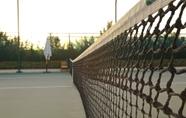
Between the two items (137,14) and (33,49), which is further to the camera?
(33,49)

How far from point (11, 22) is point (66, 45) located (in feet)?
11.6

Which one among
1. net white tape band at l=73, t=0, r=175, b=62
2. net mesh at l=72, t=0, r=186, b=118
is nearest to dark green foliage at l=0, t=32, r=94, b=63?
net mesh at l=72, t=0, r=186, b=118

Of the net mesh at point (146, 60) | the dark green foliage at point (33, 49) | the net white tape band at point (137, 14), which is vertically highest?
the dark green foliage at point (33, 49)

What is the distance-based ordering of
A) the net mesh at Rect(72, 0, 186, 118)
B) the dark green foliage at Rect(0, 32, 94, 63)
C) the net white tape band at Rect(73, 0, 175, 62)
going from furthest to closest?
the dark green foliage at Rect(0, 32, 94, 63)
the net white tape band at Rect(73, 0, 175, 62)
the net mesh at Rect(72, 0, 186, 118)

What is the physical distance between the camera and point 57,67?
16000mm

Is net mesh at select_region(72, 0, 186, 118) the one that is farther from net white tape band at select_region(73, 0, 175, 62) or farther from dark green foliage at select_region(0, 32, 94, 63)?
dark green foliage at select_region(0, 32, 94, 63)

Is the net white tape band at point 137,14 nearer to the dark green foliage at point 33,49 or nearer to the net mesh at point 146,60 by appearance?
the net mesh at point 146,60

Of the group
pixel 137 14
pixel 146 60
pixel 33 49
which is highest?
pixel 33 49

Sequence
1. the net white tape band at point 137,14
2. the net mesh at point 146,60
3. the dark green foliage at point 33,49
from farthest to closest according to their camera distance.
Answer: the dark green foliage at point 33,49 → the net white tape band at point 137,14 → the net mesh at point 146,60

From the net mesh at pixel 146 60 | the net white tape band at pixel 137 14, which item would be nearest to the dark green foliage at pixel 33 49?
the net mesh at pixel 146 60

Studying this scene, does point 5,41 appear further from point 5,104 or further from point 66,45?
point 5,104

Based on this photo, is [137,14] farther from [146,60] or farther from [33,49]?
[33,49]

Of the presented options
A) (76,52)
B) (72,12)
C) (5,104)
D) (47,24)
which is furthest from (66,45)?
(5,104)

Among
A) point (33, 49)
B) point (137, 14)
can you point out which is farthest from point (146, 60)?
point (33, 49)
